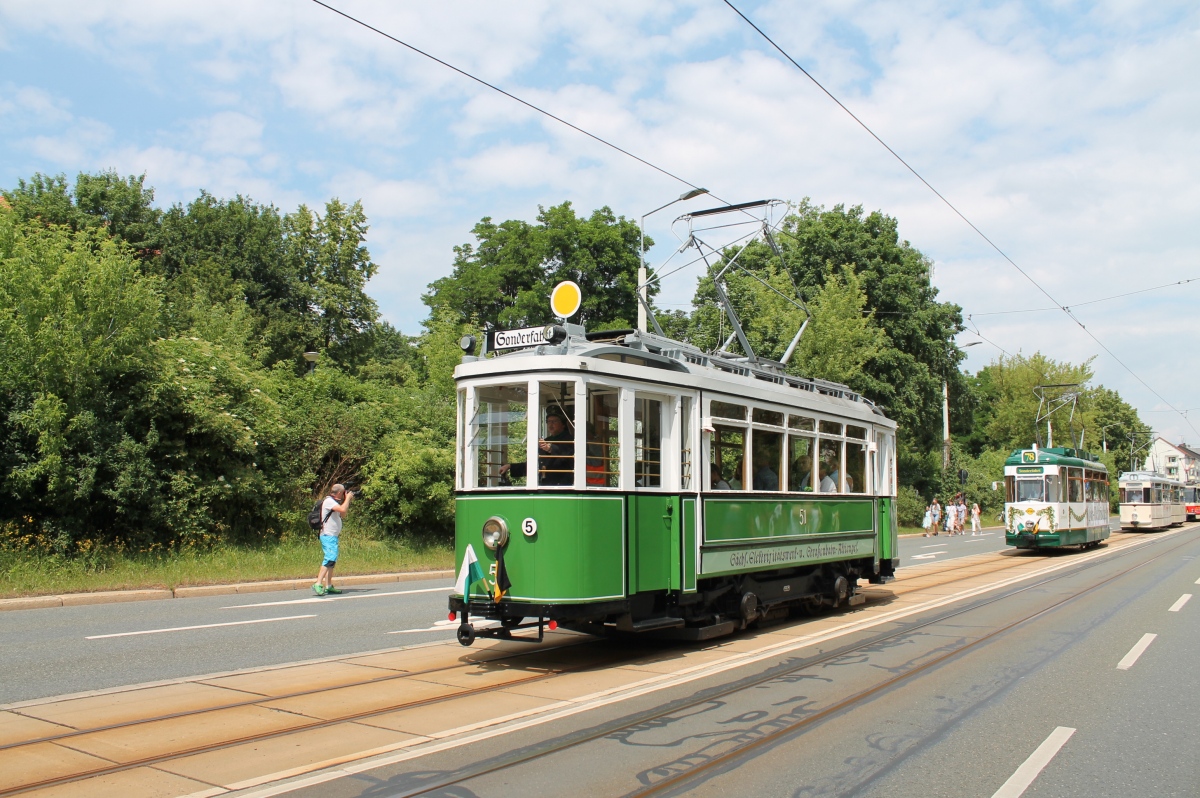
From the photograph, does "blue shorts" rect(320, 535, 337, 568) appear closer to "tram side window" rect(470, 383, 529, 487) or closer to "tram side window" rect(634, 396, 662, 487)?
"tram side window" rect(470, 383, 529, 487)

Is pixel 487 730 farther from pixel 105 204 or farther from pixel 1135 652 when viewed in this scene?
pixel 105 204

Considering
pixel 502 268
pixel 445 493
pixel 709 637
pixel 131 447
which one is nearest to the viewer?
pixel 709 637

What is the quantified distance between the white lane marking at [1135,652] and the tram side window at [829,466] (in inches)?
157

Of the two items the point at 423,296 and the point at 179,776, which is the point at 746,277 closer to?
the point at 423,296

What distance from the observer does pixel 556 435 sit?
28.9 ft

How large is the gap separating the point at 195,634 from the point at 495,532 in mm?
4457

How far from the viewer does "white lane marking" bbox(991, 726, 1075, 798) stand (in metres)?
5.31

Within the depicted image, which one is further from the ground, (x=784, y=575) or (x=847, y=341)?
(x=847, y=341)

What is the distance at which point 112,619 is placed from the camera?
1195 centimetres

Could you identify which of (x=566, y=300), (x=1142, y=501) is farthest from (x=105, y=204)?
(x=1142, y=501)

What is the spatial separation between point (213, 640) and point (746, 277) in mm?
36812

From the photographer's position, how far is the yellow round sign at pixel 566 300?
9664 mm

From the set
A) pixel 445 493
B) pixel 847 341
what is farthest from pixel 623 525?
pixel 847 341

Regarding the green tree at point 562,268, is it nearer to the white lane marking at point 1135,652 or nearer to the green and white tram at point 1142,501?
the green and white tram at point 1142,501
